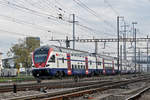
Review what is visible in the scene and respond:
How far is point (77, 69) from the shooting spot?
43.7 m

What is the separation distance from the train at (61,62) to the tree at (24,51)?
2527 cm

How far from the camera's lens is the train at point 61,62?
36128mm

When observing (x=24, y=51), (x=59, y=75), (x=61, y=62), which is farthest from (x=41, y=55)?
(x=24, y=51)

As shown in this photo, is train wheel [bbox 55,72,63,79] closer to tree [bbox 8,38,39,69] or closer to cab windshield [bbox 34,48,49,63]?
cab windshield [bbox 34,48,49,63]

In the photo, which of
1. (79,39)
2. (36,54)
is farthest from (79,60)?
(79,39)

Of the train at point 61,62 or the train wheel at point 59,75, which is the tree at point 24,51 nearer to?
the train at point 61,62

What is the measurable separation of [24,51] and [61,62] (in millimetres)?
36094

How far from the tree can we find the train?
25.3 m

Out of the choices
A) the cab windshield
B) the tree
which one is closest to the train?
the cab windshield

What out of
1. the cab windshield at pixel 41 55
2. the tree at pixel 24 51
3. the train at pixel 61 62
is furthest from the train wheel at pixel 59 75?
the tree at pixel 24 51

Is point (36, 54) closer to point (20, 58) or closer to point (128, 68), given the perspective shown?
point (20, 58)

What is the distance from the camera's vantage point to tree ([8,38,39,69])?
7281 centimetres

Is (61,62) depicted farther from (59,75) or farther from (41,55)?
(41,55)

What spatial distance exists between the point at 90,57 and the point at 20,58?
1114 inches
